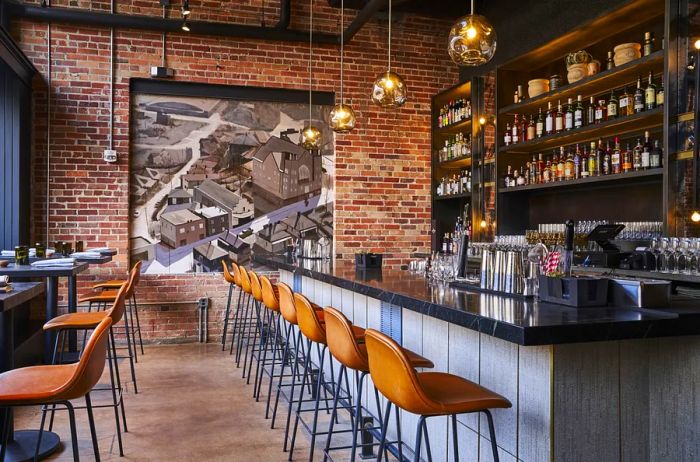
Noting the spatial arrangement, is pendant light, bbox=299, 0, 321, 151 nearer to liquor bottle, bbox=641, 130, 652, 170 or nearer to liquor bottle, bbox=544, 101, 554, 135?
liquor bottle, bbox=544, 101, 554, 135

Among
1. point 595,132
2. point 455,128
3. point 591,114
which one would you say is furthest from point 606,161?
point 455,128

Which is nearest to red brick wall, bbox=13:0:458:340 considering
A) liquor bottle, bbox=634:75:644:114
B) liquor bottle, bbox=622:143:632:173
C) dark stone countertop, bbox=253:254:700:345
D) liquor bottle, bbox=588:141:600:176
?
liquor bottle, bbox=588:141:600:176

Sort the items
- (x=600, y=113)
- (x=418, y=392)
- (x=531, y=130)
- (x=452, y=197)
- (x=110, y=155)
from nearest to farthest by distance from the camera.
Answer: (x=418, y=392) < (x=600, y=113) < (x=531, y=130) < (x=110, y=155) < (x=452, y=197)

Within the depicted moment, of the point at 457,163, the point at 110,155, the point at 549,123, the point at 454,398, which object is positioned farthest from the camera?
the point at 457,163

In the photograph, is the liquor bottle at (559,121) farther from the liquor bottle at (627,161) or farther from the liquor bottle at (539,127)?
the liquor bottle at (627,161)

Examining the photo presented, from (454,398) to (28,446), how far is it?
2704mm

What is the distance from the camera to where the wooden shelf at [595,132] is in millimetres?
4551

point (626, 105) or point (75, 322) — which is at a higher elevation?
point (626, 105)

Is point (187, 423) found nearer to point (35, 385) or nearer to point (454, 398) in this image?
point (35, 385)

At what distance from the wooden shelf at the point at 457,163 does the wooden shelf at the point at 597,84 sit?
3.05 ft

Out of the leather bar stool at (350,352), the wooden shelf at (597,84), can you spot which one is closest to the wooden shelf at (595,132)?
the wooden shelf at (597,84)

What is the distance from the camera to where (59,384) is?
7.84ft

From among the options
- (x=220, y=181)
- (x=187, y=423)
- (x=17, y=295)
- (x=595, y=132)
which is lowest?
(x=187, y=423)

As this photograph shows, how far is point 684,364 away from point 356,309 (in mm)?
2438
